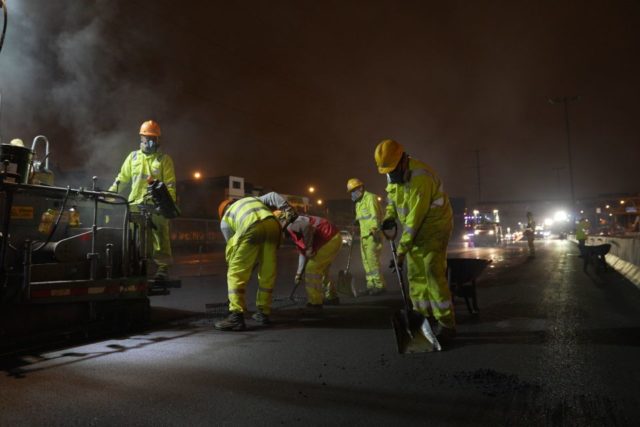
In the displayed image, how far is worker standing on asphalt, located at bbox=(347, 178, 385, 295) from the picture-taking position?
25.2 feet

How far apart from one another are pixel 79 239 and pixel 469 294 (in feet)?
14.8

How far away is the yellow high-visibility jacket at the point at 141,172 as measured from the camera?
5844 millimetres

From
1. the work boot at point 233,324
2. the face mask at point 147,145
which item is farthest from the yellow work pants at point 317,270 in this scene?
the face mask at point 147,145

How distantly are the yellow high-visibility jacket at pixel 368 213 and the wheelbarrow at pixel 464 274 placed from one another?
88.5 inches

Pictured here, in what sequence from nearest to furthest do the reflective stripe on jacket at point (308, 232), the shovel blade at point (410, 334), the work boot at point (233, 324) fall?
the shovel blade at point (410, 334)
the work boot at point (233, 324)
the reflective stripe on jacket at point (308, 232)

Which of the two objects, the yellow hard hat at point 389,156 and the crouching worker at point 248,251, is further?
the crouching worker at point 248,251

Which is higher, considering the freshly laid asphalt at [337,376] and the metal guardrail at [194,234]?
the metal guardrail at [194,234]

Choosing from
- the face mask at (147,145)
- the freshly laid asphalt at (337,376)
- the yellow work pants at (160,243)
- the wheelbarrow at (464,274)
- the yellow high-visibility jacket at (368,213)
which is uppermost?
the face mask at (147,145)

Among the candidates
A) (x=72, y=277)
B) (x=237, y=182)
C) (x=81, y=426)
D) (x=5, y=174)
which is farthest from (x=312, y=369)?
(x=237, y=182)

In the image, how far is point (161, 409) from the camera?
2.58m

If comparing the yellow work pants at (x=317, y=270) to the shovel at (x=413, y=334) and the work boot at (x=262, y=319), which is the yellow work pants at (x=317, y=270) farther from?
the shovel at (x=413, y=334)

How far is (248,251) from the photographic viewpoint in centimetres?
484

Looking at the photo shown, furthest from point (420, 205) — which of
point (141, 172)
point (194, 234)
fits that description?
point (194, 234)

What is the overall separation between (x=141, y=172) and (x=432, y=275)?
4.05 m
